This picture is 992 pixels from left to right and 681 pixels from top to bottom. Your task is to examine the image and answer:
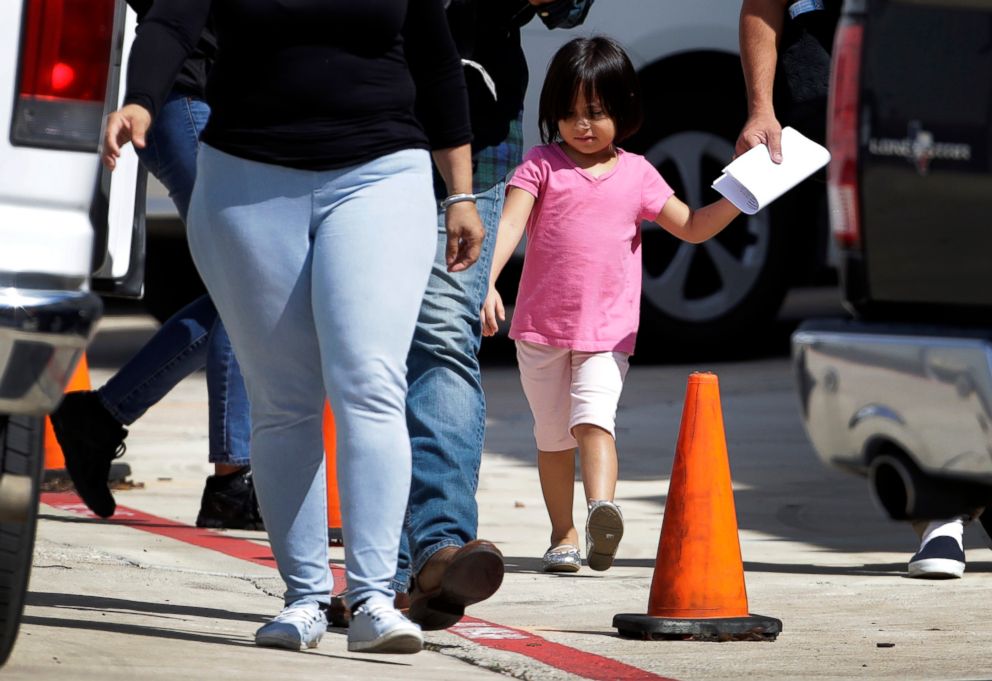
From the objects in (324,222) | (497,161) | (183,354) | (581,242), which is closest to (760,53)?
(497,161)

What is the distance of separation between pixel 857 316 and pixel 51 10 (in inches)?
56.7

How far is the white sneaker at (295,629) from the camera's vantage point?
4.17 m

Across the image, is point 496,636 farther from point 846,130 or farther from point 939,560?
point 846,130

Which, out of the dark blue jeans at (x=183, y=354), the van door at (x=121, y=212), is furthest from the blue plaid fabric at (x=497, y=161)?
the dark blue jeans at (x=183, y=354)

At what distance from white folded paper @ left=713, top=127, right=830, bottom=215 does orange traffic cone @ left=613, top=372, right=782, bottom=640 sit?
0.41 metres

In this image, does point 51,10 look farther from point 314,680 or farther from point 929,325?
point 929,325

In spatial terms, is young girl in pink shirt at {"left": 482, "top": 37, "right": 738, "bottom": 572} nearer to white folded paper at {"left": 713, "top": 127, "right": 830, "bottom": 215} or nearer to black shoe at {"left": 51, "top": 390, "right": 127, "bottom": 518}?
white folded paper at {"left": 713, "top": 127, "right": 830, "bottom": 215}

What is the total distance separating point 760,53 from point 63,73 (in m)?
1.67

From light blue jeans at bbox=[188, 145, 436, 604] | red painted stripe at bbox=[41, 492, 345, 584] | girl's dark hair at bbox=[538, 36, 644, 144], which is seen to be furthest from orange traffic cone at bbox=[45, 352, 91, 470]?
light blue jeans at bbox=[188, 145, 436, 604]

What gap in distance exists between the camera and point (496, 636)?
14.8 feet

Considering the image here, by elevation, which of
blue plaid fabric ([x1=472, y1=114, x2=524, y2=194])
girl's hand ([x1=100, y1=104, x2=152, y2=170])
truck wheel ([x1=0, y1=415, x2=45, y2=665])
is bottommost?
truck wheel ([x1=0, y1=415, x2=45, y2=665])

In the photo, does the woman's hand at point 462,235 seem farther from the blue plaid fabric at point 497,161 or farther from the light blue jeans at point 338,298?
the blue plaid fabric at point 497,161

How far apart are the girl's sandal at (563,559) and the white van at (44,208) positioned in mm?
1836

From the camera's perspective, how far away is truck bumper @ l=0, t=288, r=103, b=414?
346cm
